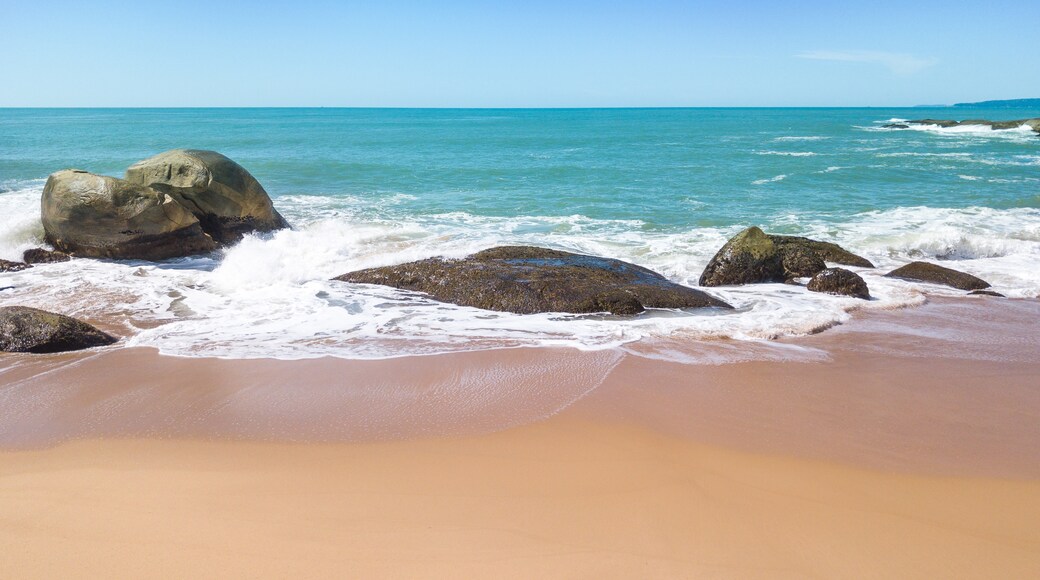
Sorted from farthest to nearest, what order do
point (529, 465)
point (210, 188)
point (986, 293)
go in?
point (210, 188)
point (986, 293)
point (529, 465)

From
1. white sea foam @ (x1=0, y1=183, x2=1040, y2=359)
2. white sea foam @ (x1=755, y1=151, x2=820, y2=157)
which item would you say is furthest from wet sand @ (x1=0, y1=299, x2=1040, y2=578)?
white sea foam @ (x1=755, y1=151, x2=820, y2=157)

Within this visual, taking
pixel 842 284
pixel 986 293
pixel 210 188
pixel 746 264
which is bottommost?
pixel 986 293

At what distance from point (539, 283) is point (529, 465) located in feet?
13.8

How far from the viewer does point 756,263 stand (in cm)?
965

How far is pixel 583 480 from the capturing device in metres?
4.14

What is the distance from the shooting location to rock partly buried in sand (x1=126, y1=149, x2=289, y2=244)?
1214cm

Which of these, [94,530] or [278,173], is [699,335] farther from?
[278,173]

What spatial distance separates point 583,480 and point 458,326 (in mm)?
3517

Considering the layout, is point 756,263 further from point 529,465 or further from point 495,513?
point 495,513

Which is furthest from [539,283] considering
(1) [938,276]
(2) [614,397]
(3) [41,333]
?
(1) [938,276]

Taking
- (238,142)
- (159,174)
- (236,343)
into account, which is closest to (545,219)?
(159,174)

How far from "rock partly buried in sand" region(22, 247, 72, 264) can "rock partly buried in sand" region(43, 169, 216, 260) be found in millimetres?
182

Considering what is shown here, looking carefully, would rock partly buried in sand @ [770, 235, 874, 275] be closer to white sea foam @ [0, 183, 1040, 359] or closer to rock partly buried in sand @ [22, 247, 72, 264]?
white sea foam @ [0, 183, 1040, 359]

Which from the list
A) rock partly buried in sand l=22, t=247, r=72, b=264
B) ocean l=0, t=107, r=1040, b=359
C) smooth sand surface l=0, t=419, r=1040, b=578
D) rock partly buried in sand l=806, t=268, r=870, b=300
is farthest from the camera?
rock partly buried in sand l=22, t=247, r=72, b=264
